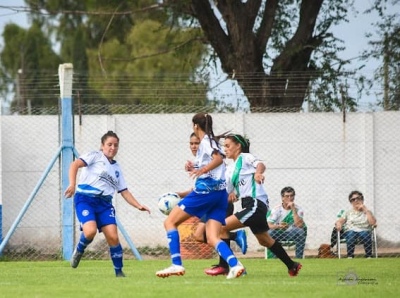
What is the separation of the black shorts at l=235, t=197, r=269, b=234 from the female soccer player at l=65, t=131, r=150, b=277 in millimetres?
1111

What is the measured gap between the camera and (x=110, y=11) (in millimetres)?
25953

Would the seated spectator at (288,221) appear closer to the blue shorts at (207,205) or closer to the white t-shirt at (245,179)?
the white t-shirt at (245,179)

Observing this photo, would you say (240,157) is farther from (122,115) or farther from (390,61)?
(390,61)

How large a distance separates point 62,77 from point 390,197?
616 cm

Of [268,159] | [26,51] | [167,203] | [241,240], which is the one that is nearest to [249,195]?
[167,203]

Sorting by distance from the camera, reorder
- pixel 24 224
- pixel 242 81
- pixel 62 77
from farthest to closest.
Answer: pixel 242 81
pixel 24 224
pixel 62 77

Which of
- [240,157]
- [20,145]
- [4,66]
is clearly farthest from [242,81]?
[4,66]

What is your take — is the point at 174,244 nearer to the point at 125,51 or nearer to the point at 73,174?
the point at 73,174

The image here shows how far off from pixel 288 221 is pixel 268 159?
5.59 feet

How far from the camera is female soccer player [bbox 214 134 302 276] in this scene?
12984mm

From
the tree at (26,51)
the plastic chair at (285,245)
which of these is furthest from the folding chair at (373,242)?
the tree at (26,51)

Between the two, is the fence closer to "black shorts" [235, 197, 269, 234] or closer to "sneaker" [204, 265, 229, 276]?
"sneaker" [204, 265, 229, 276]

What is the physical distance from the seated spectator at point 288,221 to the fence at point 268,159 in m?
1.19

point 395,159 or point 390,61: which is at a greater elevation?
point 390,61
